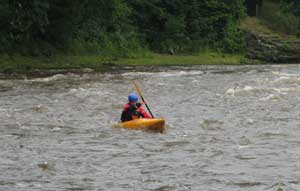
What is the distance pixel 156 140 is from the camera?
1716 centimetres

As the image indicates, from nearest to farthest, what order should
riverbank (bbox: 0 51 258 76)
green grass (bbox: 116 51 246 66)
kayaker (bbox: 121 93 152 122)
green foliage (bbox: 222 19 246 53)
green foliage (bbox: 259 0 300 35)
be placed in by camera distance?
kayaker (bbox: 121 93 152 122)
riverbank (bbox: 0 51 258 76)
green grass (bbox: 116 51 246 66)
green foliage (bbox: 222 19 246 53)
green foliage (bbox: 259 0 300 35)

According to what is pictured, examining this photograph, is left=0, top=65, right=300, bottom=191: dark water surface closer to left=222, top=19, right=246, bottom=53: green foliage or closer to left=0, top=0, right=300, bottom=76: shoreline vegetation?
left=0, top=0, right=300, bottom=76: shoreline vegetation

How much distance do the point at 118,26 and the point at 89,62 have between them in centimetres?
833

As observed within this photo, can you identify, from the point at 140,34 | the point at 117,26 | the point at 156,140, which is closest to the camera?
the point at 156,140

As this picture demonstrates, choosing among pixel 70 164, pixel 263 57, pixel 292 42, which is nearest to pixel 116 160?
pixel 70 164

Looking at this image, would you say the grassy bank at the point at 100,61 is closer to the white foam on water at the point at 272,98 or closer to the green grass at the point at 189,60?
the green grass at the point at 189,60

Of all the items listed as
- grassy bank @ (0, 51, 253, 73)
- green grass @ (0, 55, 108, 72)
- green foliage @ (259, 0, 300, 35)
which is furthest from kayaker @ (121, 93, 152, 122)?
green foliage @ (259, 0, 300, 35)

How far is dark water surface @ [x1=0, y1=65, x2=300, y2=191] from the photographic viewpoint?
509 inches

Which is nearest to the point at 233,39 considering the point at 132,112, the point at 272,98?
the point at 272,98

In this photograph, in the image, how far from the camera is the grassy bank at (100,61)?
132 feet

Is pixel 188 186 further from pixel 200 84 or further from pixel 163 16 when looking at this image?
pixel 163 16

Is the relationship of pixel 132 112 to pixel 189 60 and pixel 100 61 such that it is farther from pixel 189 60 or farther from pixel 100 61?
pixel 189 60

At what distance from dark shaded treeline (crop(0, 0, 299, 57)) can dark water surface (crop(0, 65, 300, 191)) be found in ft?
Result: 38.9

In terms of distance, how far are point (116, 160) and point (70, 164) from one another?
0.94 m
